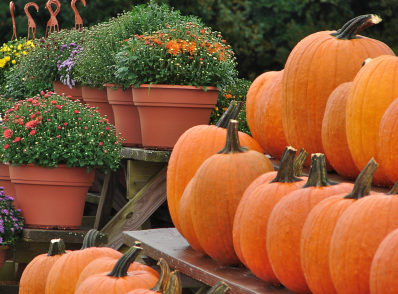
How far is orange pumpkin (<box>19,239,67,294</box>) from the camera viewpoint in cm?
347

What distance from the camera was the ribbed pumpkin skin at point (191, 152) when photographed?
298 cm

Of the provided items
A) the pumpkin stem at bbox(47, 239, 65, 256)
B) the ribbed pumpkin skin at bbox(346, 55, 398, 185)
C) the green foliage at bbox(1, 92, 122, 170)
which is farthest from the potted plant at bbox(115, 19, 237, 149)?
the ribbed pumpkin skin at bbox(346, 55, 398, 185)

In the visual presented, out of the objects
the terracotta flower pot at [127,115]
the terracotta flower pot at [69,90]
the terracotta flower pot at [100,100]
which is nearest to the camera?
the terracotta flower pot at [127,115]

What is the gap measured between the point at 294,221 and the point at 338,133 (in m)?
0.52

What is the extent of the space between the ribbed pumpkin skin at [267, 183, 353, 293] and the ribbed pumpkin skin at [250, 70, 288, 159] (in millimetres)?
827

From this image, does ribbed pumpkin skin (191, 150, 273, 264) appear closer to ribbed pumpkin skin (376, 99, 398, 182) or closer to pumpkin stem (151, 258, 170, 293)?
pumpkin stem (151, 258, 170, 293)

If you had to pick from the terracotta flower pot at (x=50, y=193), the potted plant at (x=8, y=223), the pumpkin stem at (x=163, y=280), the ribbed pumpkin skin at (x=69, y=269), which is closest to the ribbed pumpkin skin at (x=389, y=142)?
the pumpkin stem at (x=163, y=280)

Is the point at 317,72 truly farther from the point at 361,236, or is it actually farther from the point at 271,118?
the point at 361,236

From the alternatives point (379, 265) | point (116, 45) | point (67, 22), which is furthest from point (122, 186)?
point (67, 22)

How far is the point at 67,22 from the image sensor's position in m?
10.2

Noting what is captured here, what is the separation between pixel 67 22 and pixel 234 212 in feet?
26.1

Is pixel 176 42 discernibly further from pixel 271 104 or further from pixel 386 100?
pixel 386 100

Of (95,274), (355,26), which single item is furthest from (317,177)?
(95,274)

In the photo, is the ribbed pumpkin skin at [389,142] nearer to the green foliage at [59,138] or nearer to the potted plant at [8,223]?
the green foliage at [59,138]
